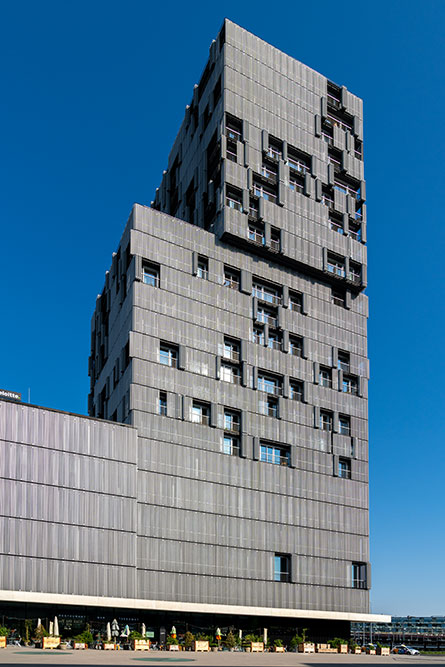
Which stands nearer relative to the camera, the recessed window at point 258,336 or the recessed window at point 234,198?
the recessed window at point 258,336

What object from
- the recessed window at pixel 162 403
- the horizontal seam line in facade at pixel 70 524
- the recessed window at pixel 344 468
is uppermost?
the recessed window at pixel 162 403

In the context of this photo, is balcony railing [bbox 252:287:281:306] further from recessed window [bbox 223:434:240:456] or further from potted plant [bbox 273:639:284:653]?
potted plant [bbox 273:639:284:653]

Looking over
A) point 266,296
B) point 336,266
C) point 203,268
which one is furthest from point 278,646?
point 336,266

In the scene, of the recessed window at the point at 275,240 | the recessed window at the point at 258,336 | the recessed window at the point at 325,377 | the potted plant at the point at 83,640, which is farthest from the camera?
the recessed window at the point at 325,377

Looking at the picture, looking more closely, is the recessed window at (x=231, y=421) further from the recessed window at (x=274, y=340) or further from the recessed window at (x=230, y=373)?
the recessed window at (x=274, y=340)

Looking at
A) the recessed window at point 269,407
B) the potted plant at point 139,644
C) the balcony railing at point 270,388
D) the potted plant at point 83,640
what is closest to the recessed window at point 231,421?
the recessed window at point 269,407

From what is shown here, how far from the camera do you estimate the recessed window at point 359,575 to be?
293 feet

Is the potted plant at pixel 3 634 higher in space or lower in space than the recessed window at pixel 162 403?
lower

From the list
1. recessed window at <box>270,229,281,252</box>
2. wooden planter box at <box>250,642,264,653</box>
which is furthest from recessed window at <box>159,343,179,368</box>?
wooden planter box at <box>250,642,264,653</box>

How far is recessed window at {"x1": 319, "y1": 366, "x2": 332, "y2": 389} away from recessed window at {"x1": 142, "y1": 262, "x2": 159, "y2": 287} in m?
24.3

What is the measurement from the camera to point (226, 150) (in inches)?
3654

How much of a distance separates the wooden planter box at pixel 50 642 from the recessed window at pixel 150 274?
3808 cm

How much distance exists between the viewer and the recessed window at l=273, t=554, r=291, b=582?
83188 mm

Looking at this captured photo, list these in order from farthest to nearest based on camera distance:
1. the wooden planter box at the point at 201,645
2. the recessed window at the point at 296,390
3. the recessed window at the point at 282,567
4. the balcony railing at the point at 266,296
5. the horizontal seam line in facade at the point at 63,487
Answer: the balcony railing at the point at 266,296 < the recessed window at the point at 296,390 < the recessed window at the point at 282,567 < the horizontal seam line in facade at the point at 63,487 < the wooden planter box at the point at 201,645
